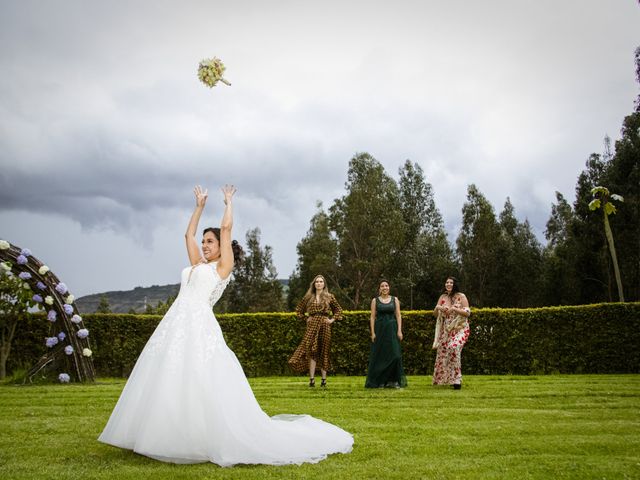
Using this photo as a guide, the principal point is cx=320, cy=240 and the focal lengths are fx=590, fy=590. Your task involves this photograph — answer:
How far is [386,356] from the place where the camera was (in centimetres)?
1221

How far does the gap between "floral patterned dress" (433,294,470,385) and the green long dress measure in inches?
34.5

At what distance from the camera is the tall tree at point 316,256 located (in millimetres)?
46375

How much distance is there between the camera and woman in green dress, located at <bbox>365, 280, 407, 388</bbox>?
12.1m

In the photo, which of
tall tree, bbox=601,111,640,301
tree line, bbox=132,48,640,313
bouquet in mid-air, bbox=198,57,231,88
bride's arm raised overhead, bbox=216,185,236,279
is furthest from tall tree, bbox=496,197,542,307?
bride's arm raised overhead, bbox=216,185,236,279

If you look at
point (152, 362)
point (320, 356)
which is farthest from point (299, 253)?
point (152, 362)

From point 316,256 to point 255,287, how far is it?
2057 centimetres

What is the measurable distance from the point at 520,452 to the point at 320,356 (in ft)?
22.9

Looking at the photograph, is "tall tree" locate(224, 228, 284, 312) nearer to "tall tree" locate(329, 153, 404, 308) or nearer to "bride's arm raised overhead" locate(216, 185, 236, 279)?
"tall tree" locate(329, 153, 404, 308)

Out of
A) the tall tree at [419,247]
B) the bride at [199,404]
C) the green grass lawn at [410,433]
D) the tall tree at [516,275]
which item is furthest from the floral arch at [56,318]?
the tall tree at [516,275]

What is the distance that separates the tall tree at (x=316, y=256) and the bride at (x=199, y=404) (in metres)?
39.4

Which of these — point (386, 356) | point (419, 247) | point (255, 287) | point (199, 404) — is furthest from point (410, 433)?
point (255, 287)

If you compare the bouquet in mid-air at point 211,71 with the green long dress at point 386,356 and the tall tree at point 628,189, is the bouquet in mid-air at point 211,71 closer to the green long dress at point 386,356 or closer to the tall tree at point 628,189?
the green long dress at point 386,356

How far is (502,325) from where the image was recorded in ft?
56.3

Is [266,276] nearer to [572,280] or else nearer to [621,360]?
[572,280]
